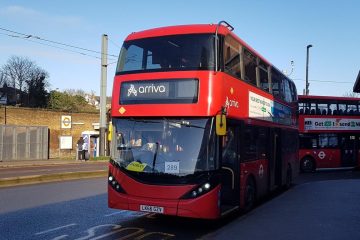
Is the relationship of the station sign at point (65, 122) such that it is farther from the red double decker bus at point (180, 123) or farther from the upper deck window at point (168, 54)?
the upper deck window at point (168, 54)

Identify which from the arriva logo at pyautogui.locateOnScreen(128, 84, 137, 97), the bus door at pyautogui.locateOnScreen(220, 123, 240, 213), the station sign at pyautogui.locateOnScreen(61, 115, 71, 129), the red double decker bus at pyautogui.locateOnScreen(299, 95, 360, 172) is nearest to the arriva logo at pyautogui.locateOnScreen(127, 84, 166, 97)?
the arriva logo at pyautogui.locateOnScreen(128, 84, 137, 97)

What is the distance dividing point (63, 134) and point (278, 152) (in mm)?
27479

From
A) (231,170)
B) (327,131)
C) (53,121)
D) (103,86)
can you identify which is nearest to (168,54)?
(231,170)

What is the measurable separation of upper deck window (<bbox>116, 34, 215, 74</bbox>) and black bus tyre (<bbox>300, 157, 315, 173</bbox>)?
1820 centimetres

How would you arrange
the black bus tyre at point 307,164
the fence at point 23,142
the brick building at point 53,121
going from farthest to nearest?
the brick building at point 53,121
the fence at point 23,142
the black bus tyre at point 307,164

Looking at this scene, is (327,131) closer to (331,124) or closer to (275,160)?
(331,124)

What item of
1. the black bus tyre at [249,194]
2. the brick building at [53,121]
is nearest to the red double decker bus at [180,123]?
the black bus tyre at [249,194]

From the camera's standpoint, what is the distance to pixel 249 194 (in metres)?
11.2

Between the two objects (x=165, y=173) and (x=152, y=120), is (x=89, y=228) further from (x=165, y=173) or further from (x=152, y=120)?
(x=152, y=120)

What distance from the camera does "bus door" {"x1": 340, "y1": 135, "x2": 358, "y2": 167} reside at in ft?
85.7

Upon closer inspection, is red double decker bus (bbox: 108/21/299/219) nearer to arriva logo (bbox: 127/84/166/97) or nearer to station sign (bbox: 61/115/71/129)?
arriva logo (bbox: 127/84/166/97)

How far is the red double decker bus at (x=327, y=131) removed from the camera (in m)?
25.7

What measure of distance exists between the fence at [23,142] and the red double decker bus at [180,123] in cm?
2532

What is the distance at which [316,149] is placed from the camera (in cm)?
2595
